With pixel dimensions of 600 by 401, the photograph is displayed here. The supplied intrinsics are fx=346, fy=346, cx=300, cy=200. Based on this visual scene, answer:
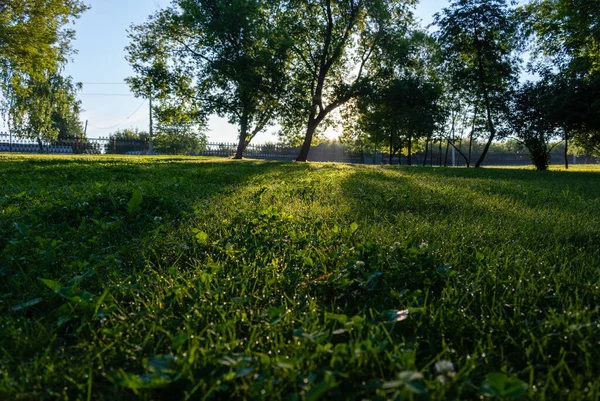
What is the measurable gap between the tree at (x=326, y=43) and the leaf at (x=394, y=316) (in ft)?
72.5

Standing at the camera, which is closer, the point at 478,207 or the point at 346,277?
the point at 346,277

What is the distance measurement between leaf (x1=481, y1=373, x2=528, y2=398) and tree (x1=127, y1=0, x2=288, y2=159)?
20.6m

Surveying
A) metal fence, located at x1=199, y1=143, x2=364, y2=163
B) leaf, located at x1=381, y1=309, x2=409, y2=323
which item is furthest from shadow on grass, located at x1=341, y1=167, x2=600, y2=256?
metal fence, located at x1=199, y1=143, x2=364, y2=163

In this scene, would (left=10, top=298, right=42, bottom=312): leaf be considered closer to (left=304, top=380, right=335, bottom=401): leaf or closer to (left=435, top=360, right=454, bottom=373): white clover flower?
(left=304, top=380, right=335, bottom=401): leaf

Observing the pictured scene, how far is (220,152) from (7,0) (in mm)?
31431

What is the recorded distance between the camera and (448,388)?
103cm

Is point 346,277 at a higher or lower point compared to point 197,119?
lower

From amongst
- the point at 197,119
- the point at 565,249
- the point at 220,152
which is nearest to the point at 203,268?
the point at 565,249

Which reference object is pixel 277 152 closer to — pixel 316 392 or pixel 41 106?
pixel 41 106

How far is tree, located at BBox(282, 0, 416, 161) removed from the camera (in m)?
22.3

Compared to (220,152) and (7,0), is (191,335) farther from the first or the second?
(220,152)

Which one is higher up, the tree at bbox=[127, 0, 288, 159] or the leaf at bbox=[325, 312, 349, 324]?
the tree at bbox=[127, 0, 288, 159]

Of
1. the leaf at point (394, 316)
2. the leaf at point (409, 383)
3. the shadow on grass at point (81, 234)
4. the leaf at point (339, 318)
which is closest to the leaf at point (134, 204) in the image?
the shadow on grass at point (81, 234)

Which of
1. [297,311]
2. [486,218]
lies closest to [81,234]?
[297,311]
